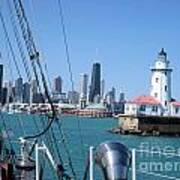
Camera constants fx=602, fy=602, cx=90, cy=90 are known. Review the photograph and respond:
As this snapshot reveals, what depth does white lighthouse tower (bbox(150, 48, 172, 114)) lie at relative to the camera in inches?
4646

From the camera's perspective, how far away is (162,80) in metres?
118

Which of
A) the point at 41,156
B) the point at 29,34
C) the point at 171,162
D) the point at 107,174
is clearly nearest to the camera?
the point at 107,174

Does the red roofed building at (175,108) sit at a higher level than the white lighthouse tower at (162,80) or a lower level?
lower

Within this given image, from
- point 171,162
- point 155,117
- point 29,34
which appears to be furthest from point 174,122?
point 29,34

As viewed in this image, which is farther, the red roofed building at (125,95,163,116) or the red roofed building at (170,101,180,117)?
the red roofed building at (170,101,180,117)

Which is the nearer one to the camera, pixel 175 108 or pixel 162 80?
pixel 162 80

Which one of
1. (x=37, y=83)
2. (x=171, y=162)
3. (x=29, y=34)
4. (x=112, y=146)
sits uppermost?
(x=29, y=34)

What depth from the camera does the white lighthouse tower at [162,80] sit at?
11800cm

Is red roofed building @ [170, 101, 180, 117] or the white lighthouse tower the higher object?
the white lighthouse tower

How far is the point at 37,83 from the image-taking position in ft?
36.0

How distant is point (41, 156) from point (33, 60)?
1766 millimetres

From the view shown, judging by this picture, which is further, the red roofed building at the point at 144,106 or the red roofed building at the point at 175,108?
the red roofed building at the point at 175,108

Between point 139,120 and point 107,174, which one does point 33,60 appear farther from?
point 139,120

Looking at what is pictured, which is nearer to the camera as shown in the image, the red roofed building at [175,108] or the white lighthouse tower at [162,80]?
the white lighthouse tower at [162,80]
